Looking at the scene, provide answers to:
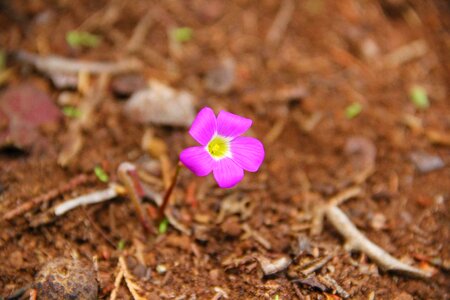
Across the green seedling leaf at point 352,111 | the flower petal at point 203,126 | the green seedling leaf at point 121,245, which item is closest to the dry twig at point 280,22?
the green seedling leaf at point 352,111

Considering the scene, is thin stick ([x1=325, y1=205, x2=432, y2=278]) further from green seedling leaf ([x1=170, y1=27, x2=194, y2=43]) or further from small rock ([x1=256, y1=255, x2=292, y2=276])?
green seedling leaf ([x1=170, y1=27, x2=194, y2=43])

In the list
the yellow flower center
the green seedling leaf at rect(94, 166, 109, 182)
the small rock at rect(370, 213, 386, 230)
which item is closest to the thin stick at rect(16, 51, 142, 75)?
the green seedling leaf at rect(94, 166, 109, 182)

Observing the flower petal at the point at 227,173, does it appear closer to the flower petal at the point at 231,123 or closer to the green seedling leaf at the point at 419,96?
the flower petal at the point at 231,123

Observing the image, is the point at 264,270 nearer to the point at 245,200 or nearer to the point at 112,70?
the point at 245,200

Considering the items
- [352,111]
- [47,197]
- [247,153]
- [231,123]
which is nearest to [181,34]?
[352,111]

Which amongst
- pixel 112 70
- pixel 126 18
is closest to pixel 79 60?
pixel 112 70

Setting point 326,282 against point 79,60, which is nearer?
point 326,282
